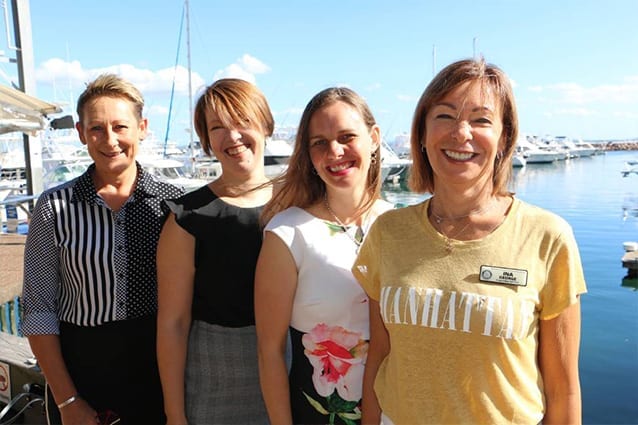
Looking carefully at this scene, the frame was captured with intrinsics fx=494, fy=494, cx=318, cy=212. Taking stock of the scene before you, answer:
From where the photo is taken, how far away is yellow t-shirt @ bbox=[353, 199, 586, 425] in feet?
4.45

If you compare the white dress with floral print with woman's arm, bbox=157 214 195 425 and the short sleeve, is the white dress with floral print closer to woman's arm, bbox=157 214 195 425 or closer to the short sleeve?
woman's arm, bbox=157 214 195 425

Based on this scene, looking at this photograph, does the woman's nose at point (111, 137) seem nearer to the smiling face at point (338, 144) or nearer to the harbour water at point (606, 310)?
the smiling face at point (338, 144)

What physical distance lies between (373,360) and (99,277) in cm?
113

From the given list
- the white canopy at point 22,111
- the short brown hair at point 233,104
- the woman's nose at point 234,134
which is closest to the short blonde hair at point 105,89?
the short brown hair at point 233,104

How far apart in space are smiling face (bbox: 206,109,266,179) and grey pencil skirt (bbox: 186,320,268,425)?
62cm

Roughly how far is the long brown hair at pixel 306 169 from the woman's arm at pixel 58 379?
1006mm

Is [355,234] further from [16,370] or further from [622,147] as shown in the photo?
[622,147]

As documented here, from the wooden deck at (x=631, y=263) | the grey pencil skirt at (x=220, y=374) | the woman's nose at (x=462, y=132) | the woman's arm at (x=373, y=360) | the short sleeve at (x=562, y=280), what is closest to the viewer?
the short sleeve at (x=562, y=280)

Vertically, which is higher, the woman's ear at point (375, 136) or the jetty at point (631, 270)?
the woman's ear at point (375, 136)

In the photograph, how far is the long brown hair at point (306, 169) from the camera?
6.07 ft

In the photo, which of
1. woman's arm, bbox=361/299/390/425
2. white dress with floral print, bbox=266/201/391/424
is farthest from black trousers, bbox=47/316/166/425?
woman's arm, bbox=361/299/390/425

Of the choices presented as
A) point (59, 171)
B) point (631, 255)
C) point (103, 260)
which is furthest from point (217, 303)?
point (59, 171)

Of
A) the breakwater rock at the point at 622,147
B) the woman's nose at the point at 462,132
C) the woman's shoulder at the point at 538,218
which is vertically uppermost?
the woman's nose at the point at 462,132

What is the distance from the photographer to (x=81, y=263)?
1.96 metres
